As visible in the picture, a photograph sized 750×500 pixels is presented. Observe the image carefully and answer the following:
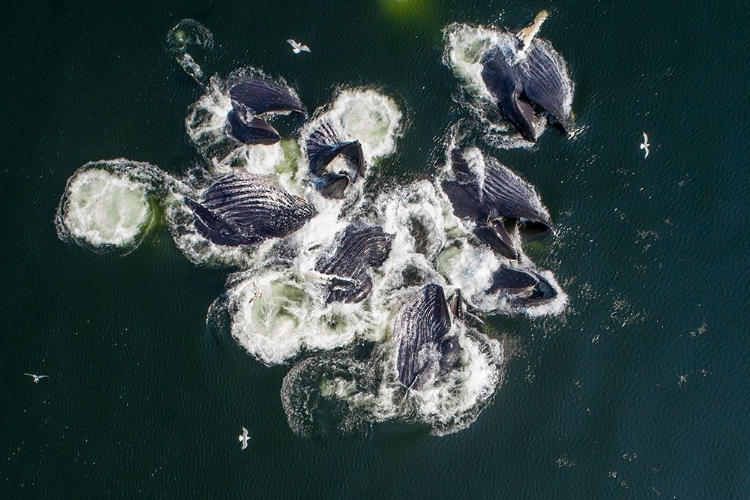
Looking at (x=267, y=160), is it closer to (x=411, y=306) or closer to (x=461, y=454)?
(x=411, y=306)

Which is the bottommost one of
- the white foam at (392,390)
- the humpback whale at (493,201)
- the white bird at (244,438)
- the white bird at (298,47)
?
the white bird at (244,438)

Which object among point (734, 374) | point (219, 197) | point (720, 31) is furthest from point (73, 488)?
point (720, 31)

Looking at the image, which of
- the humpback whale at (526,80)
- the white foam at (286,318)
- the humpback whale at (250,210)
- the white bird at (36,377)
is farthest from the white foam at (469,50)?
the white bird at (36,377)

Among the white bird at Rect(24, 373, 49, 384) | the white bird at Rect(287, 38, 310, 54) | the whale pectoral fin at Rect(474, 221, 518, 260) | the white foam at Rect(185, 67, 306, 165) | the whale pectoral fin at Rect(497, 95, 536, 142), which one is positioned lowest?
the white bird at Rect(24, 373, 49, 384)

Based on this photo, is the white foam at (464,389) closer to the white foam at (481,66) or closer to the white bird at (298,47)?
Result: the white foam at (481,66)

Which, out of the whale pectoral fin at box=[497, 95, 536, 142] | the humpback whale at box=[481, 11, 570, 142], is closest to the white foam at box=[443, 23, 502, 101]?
the humpback whale at box=[481, 11, 570, 142]

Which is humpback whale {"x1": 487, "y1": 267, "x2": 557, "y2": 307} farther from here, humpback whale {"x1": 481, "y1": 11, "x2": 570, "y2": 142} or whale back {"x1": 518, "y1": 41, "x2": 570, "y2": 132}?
whale back {"x1": 518, "y1": 41, "x2": 570, "y2": 132}

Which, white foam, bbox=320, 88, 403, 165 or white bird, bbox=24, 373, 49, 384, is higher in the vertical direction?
white foam, bbox=320, 88, 403, 165
